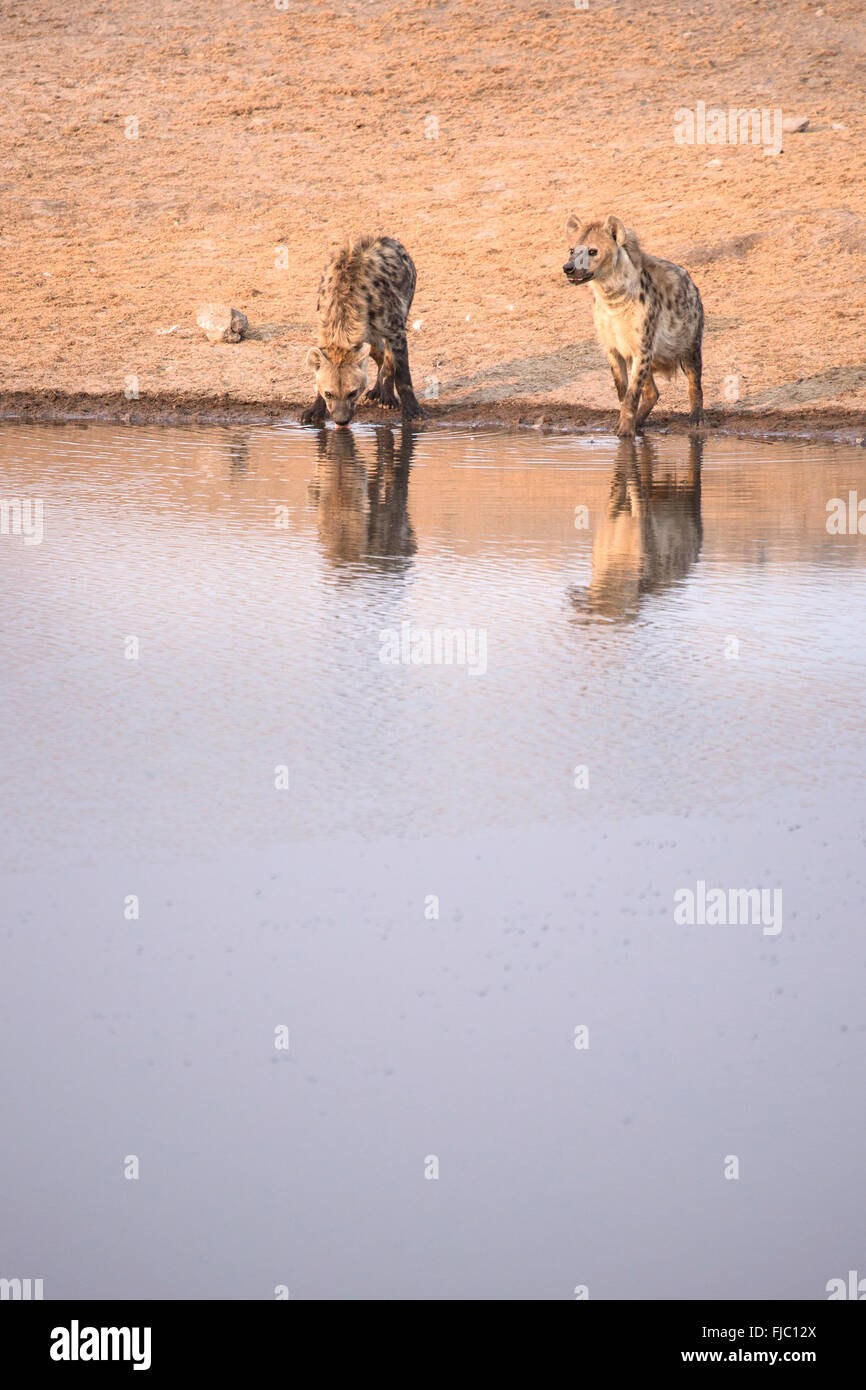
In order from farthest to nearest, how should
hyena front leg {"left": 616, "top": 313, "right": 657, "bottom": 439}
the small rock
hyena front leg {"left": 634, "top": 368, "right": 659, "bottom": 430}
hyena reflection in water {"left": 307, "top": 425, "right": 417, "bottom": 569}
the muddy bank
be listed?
the small rock, the muddy bank, hyena front leg {"left": 634, "top": 368, "right": 659, "bottom": 430}, hyena front leg {"left": 616, "top": 313, "right": 657, "bottom": 439}, hyena reflection in water {"left": 307, "top": 425, "right": 417, "bottom": 569}

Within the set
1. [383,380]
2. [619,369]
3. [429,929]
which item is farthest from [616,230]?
[429,929]

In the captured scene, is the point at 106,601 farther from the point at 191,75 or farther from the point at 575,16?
the point at 575,16

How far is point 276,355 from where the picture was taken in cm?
1380

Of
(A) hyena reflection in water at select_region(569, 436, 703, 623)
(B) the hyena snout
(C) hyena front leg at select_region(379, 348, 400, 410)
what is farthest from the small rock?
(A) hyena reflection in water at select_region(569, 436, 703, 623)

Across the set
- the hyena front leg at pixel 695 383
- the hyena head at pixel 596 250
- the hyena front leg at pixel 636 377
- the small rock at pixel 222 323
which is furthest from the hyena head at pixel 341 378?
the small rock at pixel 222 323

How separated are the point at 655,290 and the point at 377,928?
8.08 meters

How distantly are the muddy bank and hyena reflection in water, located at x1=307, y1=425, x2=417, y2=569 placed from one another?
1.00 metres

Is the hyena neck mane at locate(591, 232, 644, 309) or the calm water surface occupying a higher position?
the hyena neck mane at locate(591, 232, 644, 309)

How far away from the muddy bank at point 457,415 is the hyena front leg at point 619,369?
422 mm

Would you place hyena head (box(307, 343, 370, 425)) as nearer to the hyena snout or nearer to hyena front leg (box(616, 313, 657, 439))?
the hyena snout

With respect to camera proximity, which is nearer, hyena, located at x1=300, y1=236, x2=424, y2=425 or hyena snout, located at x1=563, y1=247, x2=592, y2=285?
hyena snout, located at x1=563, y1=247, x2=592, y2=285

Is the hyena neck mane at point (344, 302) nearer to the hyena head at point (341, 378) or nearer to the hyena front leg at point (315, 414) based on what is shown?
the hyena head at point (341, 378)

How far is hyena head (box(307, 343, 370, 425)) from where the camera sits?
1101 cm

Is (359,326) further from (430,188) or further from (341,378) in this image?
(430,188)
